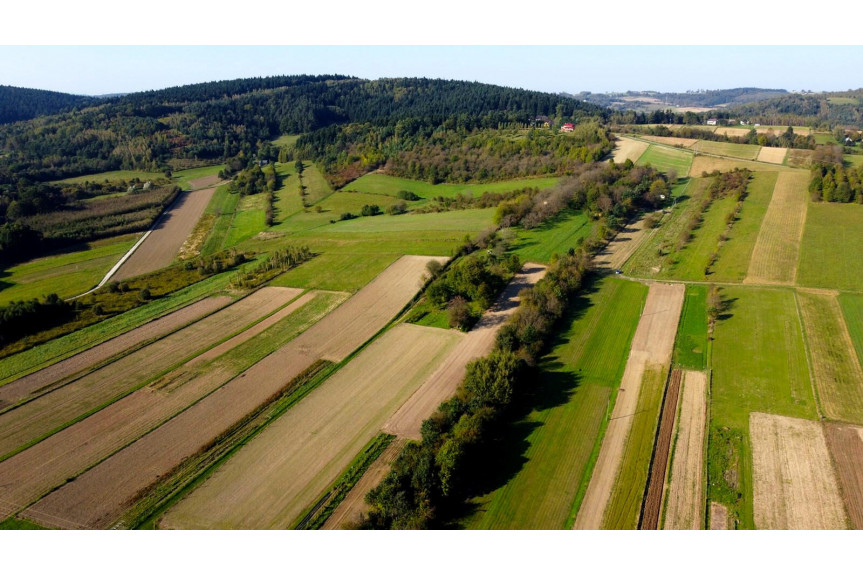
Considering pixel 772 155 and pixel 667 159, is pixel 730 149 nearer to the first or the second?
pixel 772 155

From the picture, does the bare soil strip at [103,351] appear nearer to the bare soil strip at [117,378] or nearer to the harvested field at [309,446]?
the bare soil strip at [117,378]

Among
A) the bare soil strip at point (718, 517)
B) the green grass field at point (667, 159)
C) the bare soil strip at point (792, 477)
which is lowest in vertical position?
the bare soil strip at point (718, 517)

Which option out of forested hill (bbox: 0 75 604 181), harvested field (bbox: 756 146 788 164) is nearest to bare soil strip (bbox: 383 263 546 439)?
harvested field (bbox: 756 146 788 164)

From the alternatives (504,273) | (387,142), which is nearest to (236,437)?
(504,273)

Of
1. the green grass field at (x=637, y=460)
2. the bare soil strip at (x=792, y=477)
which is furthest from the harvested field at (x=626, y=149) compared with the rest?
the bare soil strip at (x=792, y=477)

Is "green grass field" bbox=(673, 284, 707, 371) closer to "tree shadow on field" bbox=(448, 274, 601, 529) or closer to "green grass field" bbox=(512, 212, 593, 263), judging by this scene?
"tree shadow on field" bbox=(448, 274, 601, 529)
